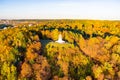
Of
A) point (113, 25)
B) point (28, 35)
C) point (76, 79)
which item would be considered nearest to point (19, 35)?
point (28, 35)

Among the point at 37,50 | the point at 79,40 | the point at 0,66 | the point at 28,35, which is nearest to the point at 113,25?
the point at 79,40

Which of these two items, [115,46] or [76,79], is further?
[115,46]

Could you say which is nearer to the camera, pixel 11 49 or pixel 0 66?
pixel 0 66

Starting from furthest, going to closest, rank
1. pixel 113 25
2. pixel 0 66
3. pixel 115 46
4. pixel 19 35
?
1. pixel 113 25
2. pixel 115 46
3. pixel 19 35
4. pixel 0 66

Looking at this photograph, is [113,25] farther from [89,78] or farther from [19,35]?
[89,78]

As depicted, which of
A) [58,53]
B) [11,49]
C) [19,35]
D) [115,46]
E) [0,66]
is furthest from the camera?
[115,46]

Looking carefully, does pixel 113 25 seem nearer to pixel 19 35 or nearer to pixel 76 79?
pixel 19 35

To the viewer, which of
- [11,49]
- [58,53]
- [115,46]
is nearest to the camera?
[11,49]

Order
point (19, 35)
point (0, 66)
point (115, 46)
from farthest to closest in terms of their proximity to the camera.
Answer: point (115, 46) → point (19, 35) → point (0, 66)

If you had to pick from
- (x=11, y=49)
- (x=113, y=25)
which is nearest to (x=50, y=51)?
(x=11, y=49)
